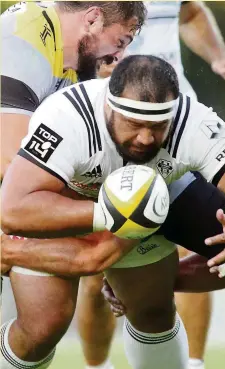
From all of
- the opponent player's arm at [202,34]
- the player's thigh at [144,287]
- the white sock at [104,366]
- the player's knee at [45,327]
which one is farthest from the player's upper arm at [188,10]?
the white sock at [104,366]

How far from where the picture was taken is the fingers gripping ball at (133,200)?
49.3 inches

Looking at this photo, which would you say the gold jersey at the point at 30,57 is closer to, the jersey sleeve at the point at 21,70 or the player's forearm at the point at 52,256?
the jersey sleeve at the point at 21,70

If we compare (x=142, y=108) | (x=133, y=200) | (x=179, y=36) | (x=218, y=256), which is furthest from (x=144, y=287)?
(x=179, y=36)

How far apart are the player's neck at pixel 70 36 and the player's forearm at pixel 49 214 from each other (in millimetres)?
302

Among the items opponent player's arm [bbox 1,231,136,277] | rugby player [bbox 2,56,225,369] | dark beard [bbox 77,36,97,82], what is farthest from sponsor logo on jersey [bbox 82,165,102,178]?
dark beard [bbox 77,36,97,82]

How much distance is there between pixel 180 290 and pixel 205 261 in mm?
86

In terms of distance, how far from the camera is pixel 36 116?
1.34 m

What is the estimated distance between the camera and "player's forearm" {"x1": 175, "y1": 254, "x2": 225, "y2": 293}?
1494mm

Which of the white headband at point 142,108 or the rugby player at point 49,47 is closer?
the white headband at point 142,108

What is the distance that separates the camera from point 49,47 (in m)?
1.44

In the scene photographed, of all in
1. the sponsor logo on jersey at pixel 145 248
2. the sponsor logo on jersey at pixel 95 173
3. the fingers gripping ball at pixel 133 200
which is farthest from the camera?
the sponsor logo on jersey at pixel 145 248

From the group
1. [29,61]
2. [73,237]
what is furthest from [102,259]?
[29,61]

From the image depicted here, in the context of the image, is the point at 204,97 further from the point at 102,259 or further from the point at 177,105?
the point at 102,259

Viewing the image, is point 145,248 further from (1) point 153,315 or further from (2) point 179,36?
(2) point 179,36
